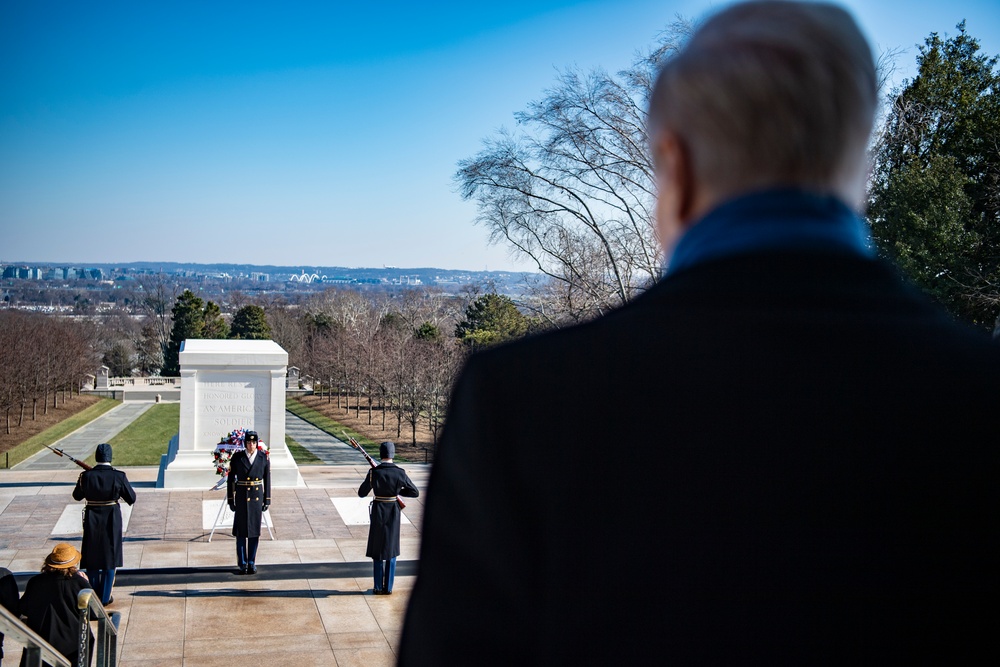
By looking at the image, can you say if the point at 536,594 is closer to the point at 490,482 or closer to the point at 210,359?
the point at 490,482

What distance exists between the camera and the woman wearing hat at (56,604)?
647 cm

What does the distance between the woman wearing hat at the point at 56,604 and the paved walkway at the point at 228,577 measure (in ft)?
4.68

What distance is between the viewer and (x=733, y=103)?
0.92 meters

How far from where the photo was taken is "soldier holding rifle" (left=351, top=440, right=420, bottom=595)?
980 cm

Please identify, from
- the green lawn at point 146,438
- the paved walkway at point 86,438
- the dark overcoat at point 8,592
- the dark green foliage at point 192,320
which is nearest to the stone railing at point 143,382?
the dark green foliage at point 192,320

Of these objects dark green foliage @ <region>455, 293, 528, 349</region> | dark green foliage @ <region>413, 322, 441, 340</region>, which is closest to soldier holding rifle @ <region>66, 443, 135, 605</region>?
dark green foliage @ <region>455, 293, 528, 349</region>

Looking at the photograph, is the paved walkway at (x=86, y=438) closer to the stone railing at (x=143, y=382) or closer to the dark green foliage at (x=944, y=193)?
the stone railing at (x=143, y=382)

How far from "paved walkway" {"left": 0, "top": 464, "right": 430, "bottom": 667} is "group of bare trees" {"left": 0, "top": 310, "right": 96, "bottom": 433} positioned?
2443 centimetres

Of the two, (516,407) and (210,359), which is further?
(210,359)

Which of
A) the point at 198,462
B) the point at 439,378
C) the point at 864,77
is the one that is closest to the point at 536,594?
the point at 864,77

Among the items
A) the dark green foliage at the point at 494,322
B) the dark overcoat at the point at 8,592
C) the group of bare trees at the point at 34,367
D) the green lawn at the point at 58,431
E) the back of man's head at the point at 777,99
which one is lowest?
the green lawn at the point at 58,431

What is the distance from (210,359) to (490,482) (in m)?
15.9

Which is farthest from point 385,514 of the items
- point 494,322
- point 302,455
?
point 494,322

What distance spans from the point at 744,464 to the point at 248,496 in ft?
33.4
